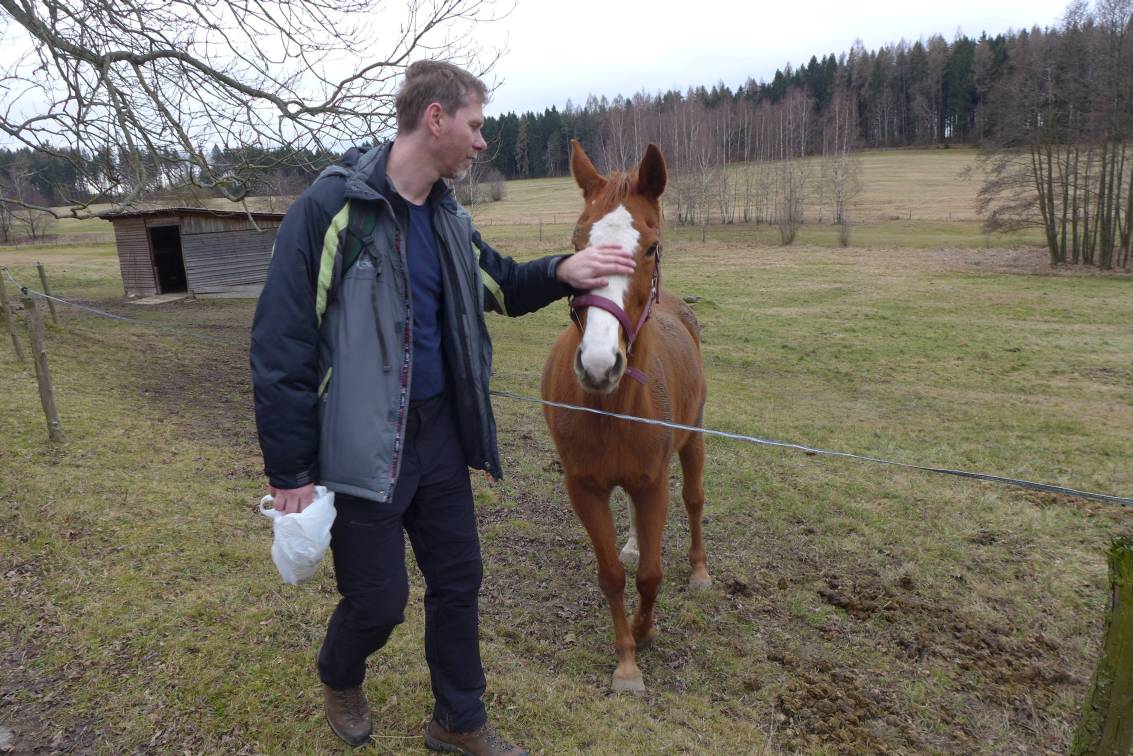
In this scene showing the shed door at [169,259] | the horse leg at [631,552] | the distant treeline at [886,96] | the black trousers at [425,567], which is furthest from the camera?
the distant treeline at [886,96]

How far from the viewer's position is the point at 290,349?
200 centimetres

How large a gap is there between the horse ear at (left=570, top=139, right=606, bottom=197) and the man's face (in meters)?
0.70

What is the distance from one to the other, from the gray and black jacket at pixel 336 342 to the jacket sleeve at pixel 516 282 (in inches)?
19.6

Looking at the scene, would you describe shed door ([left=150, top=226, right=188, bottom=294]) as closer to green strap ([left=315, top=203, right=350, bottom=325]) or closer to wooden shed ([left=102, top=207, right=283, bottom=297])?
wooden shed ([left=102, top=207, right=283, bottom=297])

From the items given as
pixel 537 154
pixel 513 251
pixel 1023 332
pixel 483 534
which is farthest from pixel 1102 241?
pixel 537 154

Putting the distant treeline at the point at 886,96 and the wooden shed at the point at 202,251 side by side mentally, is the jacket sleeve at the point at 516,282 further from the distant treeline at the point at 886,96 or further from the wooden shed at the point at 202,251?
the distant treeline at the point at 886,96

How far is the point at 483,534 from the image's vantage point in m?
4.83

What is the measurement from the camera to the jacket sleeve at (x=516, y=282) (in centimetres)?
A: 257

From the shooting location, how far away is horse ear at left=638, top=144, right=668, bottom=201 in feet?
8.52

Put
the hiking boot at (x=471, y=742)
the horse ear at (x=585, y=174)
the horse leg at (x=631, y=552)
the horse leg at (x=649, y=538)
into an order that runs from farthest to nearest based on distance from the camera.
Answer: the horse leg at (x=631, y=552) < the horse leg at (x=649, y=538) < the horse ear at (x=585, y=174) < the hiking boot at (x=471, y=742)

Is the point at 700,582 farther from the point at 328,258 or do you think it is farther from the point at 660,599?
the point at 328,258

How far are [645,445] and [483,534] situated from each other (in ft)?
7.15

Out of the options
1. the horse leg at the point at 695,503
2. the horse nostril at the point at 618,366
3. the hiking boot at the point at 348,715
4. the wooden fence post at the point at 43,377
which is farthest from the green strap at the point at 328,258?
the wooden fence post at the point at 43,377

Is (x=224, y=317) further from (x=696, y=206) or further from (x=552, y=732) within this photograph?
(x=696, y=206)
